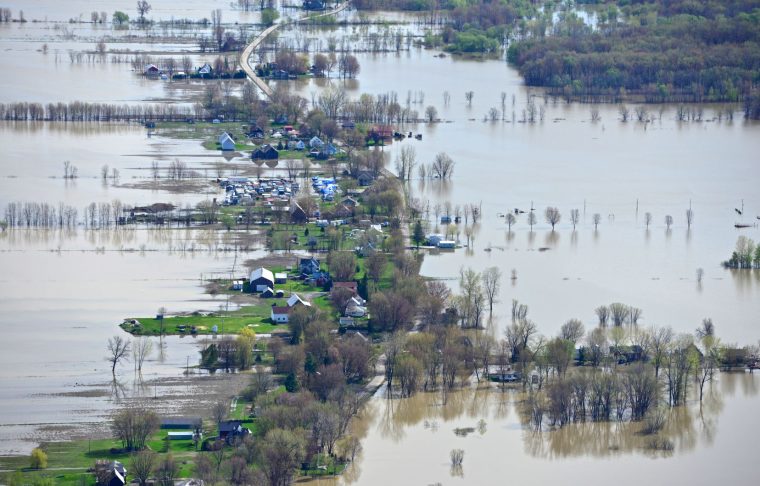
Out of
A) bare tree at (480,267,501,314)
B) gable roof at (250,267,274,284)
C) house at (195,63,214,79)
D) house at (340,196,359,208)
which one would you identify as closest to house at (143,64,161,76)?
house at (195,63,214,79)

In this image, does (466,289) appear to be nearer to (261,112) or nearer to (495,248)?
(495,248)

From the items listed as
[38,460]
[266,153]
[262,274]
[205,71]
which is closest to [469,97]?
[205,71]

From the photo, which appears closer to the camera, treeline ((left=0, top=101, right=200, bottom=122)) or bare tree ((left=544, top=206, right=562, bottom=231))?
bare tree ((left=544, top=206, right=562, bottom=231))

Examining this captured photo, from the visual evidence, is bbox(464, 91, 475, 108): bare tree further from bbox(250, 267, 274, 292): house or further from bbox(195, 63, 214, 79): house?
bbox(250, 267, 274, 292): house

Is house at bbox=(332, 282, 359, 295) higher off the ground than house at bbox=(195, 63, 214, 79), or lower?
lower

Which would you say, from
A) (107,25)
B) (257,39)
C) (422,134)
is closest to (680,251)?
(422,134)

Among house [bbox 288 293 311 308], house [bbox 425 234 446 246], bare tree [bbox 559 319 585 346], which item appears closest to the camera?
bare tree [bbox 559 319 585 346]

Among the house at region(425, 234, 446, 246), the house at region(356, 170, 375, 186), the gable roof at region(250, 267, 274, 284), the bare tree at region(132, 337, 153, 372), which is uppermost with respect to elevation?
the house at region(356, 170, 375, 186)
